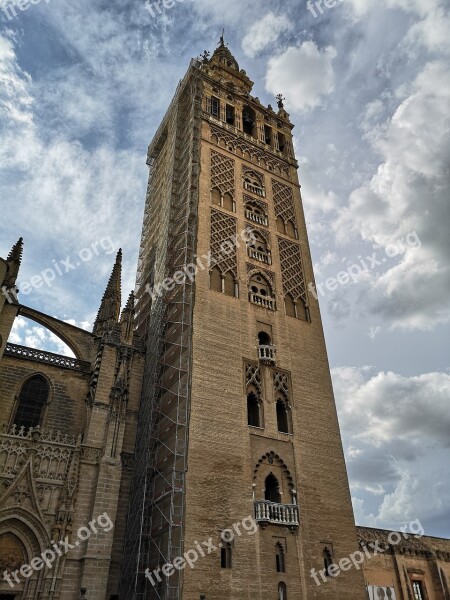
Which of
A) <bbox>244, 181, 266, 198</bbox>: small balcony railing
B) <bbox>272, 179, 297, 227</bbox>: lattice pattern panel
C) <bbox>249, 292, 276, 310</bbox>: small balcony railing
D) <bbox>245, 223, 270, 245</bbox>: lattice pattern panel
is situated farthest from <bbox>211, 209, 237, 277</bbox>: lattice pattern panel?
<bbox>272, 179, 297, 227</bbox>: lattice pattern panel

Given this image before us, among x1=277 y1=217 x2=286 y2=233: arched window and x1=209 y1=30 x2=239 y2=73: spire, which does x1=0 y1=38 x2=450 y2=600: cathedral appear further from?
x1=209 y1=30 x2=239 y2=73: spire

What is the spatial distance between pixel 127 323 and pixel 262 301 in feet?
20.8

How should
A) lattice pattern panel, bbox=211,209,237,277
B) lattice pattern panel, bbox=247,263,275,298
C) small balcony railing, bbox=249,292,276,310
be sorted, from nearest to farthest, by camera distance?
small balcony railing, bbox=249,292,276,310
lattice pattern panel, bbox=211,209,237,277
lattice pattern panel, bbox=247,263,275,298

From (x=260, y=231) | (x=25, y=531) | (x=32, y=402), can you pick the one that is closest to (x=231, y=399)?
(x=25, y=531)

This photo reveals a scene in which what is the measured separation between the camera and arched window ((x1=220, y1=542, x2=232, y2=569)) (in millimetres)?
15219

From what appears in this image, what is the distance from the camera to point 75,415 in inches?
789

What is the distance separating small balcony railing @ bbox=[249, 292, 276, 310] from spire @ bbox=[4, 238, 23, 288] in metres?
10.7

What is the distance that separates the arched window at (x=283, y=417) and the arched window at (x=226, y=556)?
16.9ft

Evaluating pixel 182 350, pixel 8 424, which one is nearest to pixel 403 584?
pixel 182 350

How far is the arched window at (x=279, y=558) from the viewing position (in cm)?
1612

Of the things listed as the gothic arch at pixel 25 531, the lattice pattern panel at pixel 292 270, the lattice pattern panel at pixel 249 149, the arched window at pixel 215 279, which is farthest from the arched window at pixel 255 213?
the gothic arch at pixel 25 531

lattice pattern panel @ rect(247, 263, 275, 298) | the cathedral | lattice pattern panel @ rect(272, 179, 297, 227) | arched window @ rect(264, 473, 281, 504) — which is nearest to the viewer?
the cathedral

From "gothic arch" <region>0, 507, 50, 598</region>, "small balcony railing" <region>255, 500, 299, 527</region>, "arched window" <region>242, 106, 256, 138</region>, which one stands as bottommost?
"gothic arch" <region>0, 507, 50, 598</region>

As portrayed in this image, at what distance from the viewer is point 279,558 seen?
16312mm
